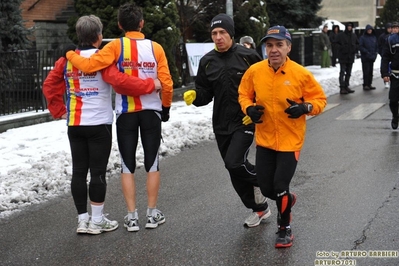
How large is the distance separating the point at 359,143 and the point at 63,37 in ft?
40.1

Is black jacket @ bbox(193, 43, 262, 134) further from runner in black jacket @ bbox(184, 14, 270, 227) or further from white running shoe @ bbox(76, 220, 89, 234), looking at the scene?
white running shoe @ bbox(76, 220, 89, 234)

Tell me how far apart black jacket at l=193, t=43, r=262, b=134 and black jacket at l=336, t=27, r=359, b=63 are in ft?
44.3

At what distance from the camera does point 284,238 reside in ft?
17.6

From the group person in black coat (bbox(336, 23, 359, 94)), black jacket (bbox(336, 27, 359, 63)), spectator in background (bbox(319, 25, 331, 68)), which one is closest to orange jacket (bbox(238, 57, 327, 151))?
person in black coat (bbox(336, 23, 359, 94))

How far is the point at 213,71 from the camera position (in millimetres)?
5961

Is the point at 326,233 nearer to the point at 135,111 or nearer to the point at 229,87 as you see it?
the point at 229,87

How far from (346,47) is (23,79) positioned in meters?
9.92

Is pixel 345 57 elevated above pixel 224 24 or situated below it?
below

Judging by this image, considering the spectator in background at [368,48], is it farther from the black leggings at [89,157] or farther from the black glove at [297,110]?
the black glove at [297,110]

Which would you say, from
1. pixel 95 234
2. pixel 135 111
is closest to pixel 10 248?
pixel 95 234

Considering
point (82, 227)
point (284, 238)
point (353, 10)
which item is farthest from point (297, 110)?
point (353, 10)

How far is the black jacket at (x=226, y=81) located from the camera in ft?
19.4

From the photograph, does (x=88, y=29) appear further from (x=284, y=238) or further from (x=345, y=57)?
(x=345, y=57)

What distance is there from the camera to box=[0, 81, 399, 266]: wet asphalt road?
523 centimetres
